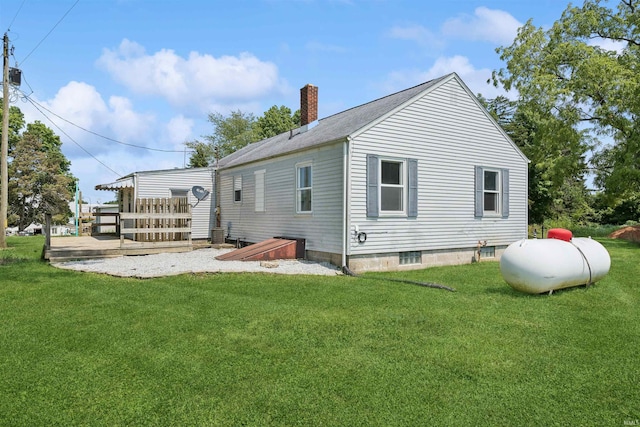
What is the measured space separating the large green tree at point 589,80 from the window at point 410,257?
1454 cm

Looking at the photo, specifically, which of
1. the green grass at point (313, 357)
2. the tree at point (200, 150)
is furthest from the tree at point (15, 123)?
the green grass at point (313, 357)

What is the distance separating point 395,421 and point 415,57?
36.0 feet

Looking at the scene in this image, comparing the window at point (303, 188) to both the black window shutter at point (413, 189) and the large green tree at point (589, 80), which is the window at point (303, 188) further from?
the large green tree at point (589, 80)

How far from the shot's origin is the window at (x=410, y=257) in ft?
38.4

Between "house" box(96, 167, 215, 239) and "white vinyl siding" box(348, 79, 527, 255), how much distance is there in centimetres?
884

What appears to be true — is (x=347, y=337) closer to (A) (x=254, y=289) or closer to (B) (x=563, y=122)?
(A) (x=254, y=289)

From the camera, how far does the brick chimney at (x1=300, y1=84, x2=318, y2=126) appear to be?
16.0 m

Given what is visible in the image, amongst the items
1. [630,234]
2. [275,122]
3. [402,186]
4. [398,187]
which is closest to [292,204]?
[398,187]

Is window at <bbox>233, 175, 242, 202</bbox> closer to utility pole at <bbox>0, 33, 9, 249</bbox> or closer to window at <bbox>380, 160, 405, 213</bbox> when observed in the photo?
window at <bbox>380, 160, 405, 213</bbox>

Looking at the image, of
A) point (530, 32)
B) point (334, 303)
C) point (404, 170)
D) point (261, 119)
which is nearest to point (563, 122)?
point (530, 32)

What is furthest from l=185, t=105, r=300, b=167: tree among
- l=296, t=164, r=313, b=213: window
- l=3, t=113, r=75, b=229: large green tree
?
l=296, t=164, r=313, b=213: window

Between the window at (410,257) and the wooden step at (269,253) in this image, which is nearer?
the wooden step at (269,253)

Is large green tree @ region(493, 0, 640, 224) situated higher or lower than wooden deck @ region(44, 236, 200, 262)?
higher

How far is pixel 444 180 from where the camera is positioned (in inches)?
491
